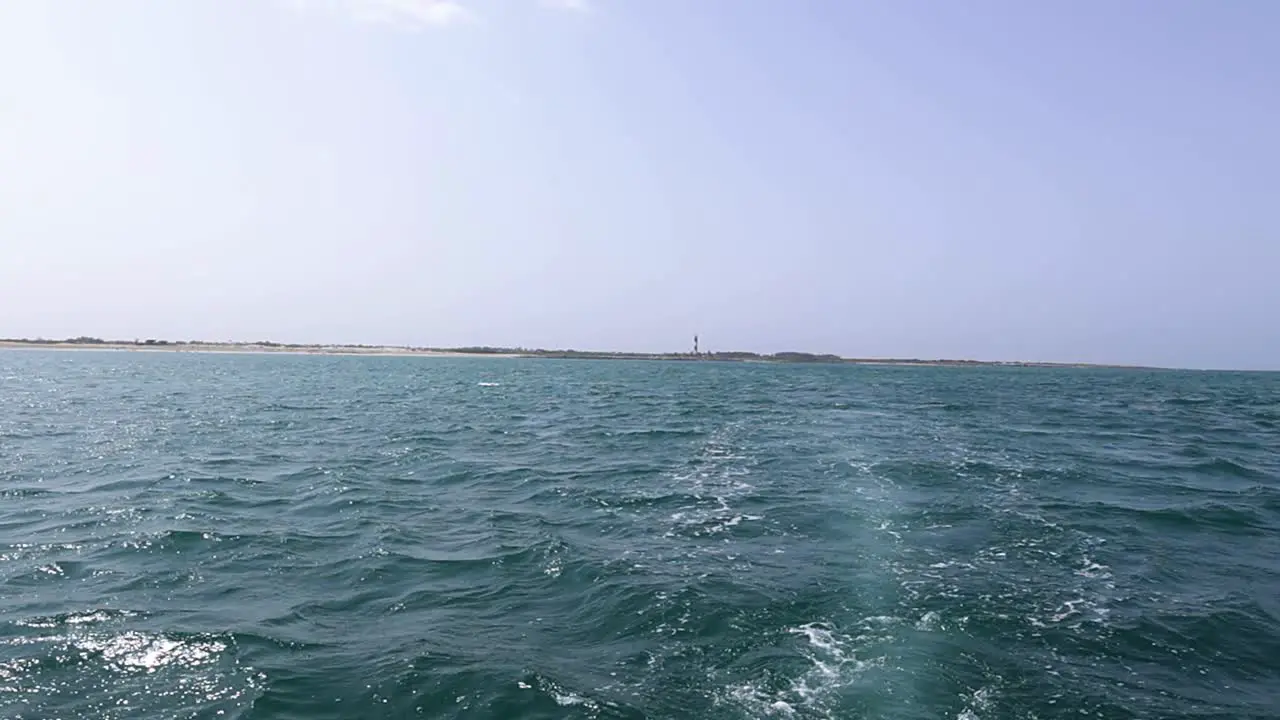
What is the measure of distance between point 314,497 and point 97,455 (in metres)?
12.5

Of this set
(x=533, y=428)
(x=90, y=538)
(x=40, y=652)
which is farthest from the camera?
(x=533, y=428)

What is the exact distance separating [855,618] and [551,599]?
498cm

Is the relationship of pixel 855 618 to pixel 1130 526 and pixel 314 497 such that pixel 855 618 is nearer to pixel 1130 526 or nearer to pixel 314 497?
pixel 1130 526

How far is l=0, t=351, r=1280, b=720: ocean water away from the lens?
8422 millimetres

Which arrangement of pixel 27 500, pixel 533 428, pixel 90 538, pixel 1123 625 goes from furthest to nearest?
pixel 533 428 < pixel 27 500 < pixel 90 538 < pixel 1123 625

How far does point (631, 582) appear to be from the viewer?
12.2 m

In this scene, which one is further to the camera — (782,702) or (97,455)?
(97,455)

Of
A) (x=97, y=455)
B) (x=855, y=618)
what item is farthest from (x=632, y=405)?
(x=855, y=618)

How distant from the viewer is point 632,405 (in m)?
50.1

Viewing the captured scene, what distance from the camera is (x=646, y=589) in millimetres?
11844

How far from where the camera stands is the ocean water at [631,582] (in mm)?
8422

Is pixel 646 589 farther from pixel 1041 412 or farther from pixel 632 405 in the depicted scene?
pixel 1041 412

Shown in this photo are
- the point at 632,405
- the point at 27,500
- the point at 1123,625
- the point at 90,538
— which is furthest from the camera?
the point at 632,405

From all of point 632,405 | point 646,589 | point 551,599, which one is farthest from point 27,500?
point 632,405
